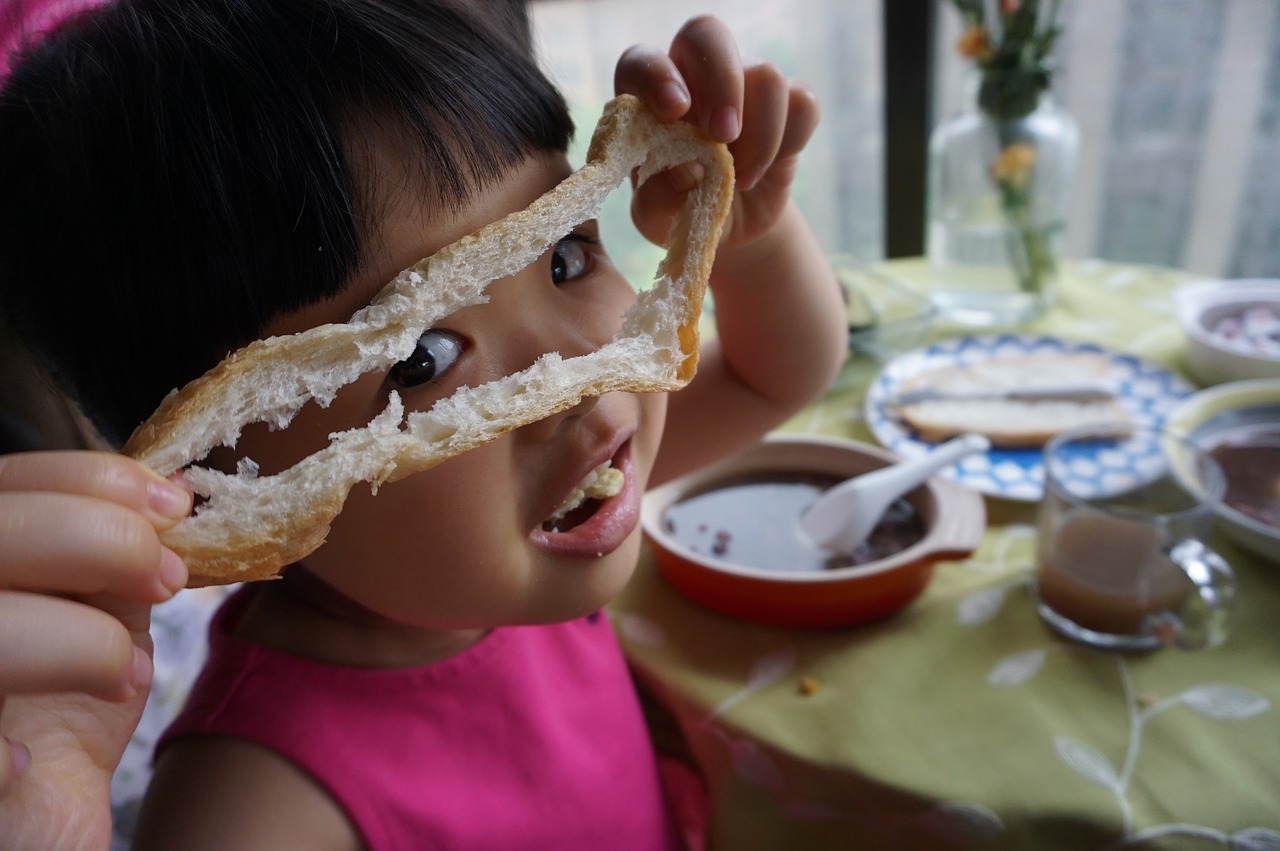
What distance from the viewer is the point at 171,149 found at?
0.37 m

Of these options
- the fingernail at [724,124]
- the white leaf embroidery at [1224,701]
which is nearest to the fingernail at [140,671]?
the fingernail at [724,124]

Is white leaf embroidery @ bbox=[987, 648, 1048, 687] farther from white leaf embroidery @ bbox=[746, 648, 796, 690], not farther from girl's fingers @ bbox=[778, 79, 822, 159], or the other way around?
girl's fingers @ bbox=[778, 79, 822, 159]

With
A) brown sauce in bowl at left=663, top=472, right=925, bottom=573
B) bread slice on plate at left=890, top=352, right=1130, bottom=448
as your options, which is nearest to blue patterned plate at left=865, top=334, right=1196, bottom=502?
bread slice on plate at left=890, top=352, right=1130, bottom=448

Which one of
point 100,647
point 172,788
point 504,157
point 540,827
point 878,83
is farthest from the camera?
point 878,83

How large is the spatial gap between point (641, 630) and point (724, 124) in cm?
41

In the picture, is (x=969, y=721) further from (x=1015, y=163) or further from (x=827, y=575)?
(x=1015, y=163)

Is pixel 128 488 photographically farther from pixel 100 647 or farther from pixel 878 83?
pixel 878 83

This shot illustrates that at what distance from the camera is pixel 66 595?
32 cm

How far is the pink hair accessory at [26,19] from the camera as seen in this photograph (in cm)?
44

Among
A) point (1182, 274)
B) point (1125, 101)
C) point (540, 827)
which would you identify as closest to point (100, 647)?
point (540, 827)

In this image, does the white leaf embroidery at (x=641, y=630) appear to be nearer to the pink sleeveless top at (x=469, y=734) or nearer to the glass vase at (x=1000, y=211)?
the pink sleeveless top at (x=469, y=734)

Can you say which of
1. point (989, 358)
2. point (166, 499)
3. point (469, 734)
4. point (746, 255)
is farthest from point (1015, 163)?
point (166, 499)

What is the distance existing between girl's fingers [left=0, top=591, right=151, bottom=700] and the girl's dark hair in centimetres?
14

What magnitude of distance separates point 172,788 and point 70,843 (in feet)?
0.70
